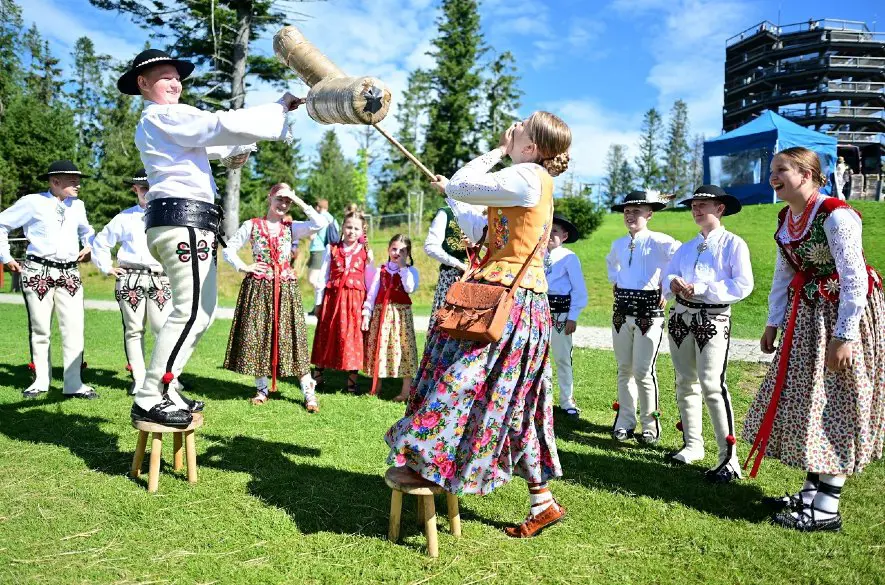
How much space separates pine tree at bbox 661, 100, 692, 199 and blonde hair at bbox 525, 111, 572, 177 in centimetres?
6488

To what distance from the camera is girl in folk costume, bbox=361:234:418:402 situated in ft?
23.0

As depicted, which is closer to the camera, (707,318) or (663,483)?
(663,483)

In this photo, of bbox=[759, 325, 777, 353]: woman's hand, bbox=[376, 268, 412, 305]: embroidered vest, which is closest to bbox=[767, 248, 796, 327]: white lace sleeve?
bbox=[759, 325, 777, 353]: woman's hand

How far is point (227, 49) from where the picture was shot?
822 inches

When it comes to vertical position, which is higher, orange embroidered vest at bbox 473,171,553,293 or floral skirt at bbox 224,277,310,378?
orange embroidered vest at bbox 473,171,553,293

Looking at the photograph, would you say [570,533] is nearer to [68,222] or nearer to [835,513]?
[835,513]

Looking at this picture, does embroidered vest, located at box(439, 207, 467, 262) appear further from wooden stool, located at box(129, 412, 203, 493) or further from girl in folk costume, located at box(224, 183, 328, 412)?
wooden stool, located at box(129, 412, 203, 493)

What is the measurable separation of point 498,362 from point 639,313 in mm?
2628

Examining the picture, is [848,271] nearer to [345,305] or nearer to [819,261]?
[819,261]

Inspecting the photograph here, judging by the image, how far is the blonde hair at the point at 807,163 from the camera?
11.9ft

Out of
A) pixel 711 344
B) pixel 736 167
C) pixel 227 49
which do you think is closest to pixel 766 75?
pixel 736 167

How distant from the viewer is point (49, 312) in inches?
249

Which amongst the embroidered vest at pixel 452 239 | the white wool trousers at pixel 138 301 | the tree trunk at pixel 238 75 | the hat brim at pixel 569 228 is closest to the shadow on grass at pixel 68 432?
the white wool trousers at pixel 138 301

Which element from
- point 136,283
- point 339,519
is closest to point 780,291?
point 339,519
